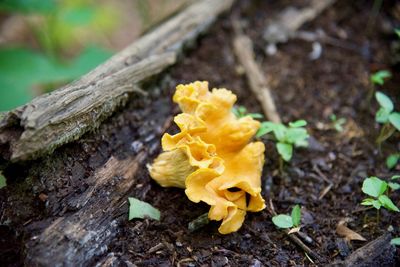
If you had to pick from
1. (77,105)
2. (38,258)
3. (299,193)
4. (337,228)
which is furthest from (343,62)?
(38,258)

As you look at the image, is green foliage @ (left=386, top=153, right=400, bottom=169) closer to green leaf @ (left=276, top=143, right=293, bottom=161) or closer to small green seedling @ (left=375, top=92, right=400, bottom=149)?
small green seedling @ (left=375, top=92, right=400, bottom=149)

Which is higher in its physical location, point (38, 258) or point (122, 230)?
point (38, 258)

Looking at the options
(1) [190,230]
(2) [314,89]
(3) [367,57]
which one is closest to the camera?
(1) [190,230]

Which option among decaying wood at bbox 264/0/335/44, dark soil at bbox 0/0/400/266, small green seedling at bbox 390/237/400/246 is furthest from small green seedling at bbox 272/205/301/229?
decaying wood at bbox 264/0/335/44

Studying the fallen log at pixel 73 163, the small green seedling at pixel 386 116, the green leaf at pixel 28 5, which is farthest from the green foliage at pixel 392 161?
the green leaf at pixel 28 5

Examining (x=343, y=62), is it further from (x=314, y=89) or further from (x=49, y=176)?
(x=49, y=176)

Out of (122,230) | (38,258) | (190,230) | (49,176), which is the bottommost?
(190,230)
